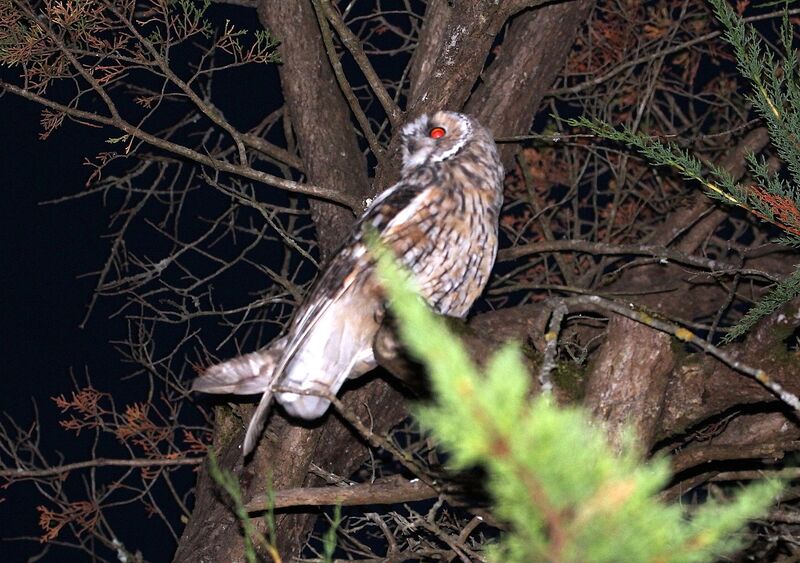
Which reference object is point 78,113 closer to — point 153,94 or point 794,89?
point 153,94

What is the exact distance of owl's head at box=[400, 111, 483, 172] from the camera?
3211mm

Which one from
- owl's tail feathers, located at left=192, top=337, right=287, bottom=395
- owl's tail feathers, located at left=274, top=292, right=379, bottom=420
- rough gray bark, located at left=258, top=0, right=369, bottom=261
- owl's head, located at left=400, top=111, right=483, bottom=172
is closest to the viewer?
owl's tail feathers, located at left=192, top=337, right=287, bottom=395

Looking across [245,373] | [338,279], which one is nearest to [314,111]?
[338,279]

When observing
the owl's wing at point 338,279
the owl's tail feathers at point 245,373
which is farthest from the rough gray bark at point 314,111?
the owl's tail feathers at point 245,373

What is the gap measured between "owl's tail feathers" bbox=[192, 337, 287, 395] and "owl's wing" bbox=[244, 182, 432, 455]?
4 cm

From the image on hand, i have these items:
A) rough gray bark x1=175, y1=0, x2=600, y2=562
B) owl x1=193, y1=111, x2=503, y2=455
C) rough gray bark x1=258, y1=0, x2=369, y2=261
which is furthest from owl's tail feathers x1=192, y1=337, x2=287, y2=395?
rough gray bark x1=258, y1=0, x2=369, y2=261

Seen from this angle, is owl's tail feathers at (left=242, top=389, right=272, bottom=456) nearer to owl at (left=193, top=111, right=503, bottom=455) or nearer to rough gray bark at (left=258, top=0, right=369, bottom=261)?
owl at (left=193, top=111, right=503, bottom=455)

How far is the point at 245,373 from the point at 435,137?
1217 mm

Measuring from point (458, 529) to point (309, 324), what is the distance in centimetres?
105

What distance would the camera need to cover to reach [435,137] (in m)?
3.29

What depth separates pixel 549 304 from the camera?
2027 millimetres

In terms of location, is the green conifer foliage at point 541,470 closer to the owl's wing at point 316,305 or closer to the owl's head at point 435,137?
the owl's wing at point 316,305

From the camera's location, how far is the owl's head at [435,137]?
126 inches

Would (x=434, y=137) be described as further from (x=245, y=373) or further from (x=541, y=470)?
(x=541, y=470)
